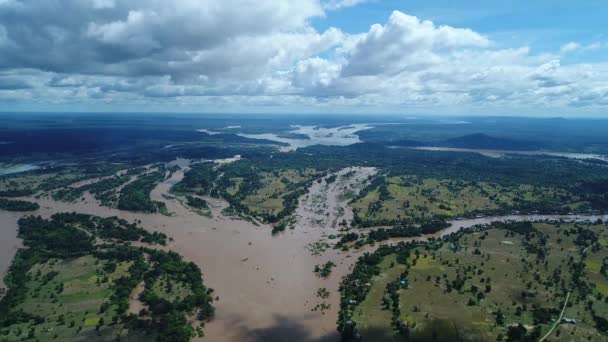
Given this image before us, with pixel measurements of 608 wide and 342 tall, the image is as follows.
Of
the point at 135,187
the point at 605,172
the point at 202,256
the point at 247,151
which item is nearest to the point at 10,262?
the point at 202,256

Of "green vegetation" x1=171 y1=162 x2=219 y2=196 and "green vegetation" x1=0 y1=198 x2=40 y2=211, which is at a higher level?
"green vegetation" x1=171 y1=162 x2=219 y2=196

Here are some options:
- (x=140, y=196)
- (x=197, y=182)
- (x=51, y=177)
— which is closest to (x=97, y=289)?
(x=140, y=196)

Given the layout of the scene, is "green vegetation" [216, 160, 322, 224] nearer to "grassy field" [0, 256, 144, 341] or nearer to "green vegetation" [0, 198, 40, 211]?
"grassy field" [0, 256, 144, 341]

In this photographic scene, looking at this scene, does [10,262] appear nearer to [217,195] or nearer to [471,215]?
[217,195]

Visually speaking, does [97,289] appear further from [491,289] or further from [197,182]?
[197,182]

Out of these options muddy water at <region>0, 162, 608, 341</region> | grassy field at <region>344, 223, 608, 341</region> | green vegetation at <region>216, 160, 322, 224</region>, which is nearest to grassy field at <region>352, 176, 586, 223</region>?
muddy water at <region>0, 162, 608, 341</region>
